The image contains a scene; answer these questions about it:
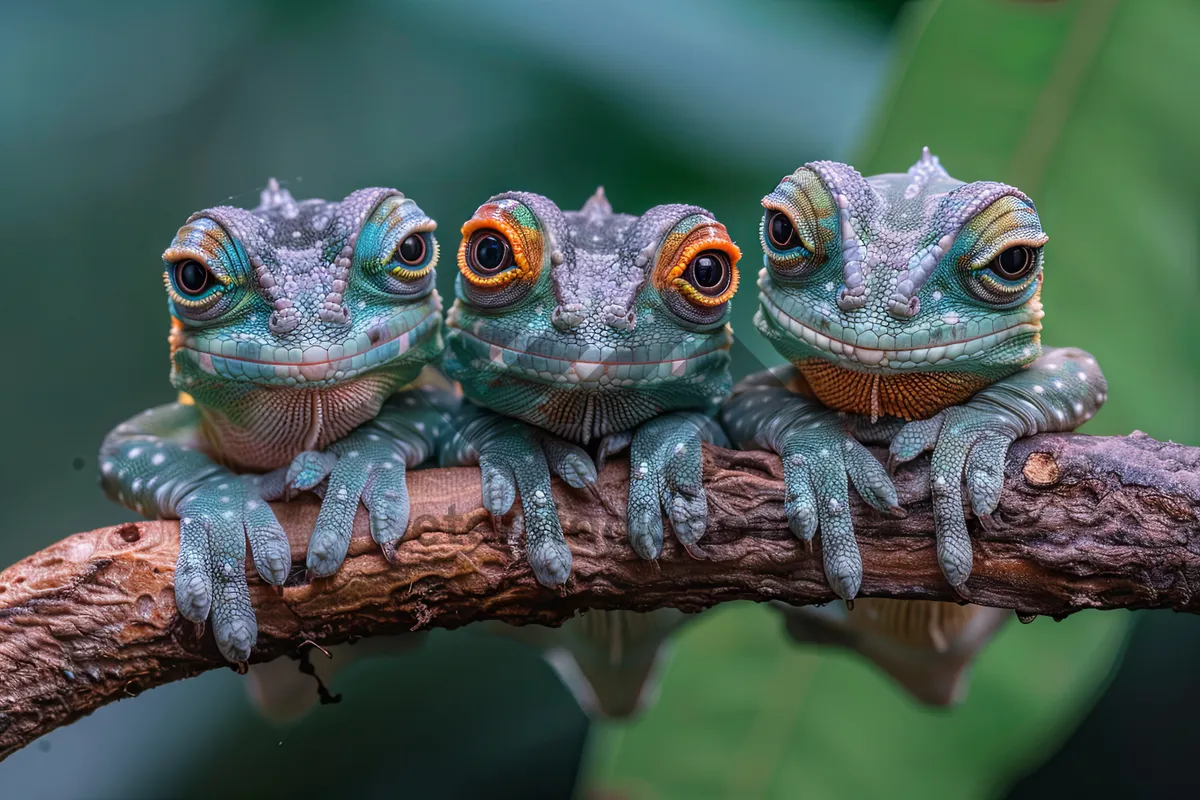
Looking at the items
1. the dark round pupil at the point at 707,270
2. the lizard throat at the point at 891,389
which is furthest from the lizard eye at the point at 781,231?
the lizard throat at the point at 891,389

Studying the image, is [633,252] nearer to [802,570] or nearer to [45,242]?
[802,570]

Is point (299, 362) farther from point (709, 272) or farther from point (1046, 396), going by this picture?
point (1046, 396)

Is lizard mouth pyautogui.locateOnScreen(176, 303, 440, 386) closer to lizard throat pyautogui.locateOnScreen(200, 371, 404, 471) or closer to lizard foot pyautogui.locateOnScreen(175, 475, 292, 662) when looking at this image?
lizard throat pyautogui.locateOnScreen(200, 371, 404, 471)

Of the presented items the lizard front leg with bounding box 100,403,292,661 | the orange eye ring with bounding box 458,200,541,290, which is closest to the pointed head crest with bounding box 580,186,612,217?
the orange eye ring with bounding box 458,200,541,290

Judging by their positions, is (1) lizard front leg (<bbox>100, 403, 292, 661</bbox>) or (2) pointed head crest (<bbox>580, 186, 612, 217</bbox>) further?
(2) pointed head crest (<bbox>580, 186, 612, 217</bbox>)

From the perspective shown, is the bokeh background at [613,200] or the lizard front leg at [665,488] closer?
the lizard front leg at [665,488]

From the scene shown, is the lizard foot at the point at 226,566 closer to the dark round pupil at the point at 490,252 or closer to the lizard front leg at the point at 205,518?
the lizard front leg at the point at 205,518
